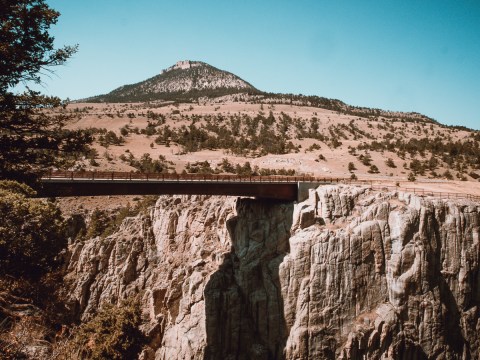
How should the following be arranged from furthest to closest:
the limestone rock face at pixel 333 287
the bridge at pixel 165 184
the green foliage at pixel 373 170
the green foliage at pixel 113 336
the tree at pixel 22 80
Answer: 1. the green foliage at pixel 373 170
2. the limestone rock face at pixel 333 287
3. the bridge at pixel 165 184
4. the green foliage at pixel 113 336
5. the tree at pixel 22 80

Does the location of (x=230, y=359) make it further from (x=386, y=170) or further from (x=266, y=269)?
(x=386, y=170)

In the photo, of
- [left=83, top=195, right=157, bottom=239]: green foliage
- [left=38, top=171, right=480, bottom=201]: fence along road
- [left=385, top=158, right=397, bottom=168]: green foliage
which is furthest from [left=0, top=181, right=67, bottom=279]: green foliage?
[left=385, top=158, right=397, bottom=168]: green foliage

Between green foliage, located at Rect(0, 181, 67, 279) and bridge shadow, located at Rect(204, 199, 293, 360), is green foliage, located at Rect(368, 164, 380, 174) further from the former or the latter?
green foliage, located at Rect(0, 181, 67, 279)

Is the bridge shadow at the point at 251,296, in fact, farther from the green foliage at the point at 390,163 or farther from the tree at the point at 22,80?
the green foliage at the point at 390,163

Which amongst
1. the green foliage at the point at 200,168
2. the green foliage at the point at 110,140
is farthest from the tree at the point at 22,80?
the green foliage at the point at 110,140

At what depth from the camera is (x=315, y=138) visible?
269 feet

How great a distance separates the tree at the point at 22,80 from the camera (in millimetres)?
12656

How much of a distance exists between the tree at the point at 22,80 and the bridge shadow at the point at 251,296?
18716mm

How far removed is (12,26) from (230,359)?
27.4m

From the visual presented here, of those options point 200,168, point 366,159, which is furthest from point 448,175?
point 200,168

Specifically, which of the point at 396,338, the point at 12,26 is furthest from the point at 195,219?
the point at 12,26

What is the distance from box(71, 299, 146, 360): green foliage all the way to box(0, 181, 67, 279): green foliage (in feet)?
18.5

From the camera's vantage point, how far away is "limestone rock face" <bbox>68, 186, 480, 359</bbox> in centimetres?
2584

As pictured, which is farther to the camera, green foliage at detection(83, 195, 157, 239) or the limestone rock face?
green foliage at detection(83, 195, 157, 239)
